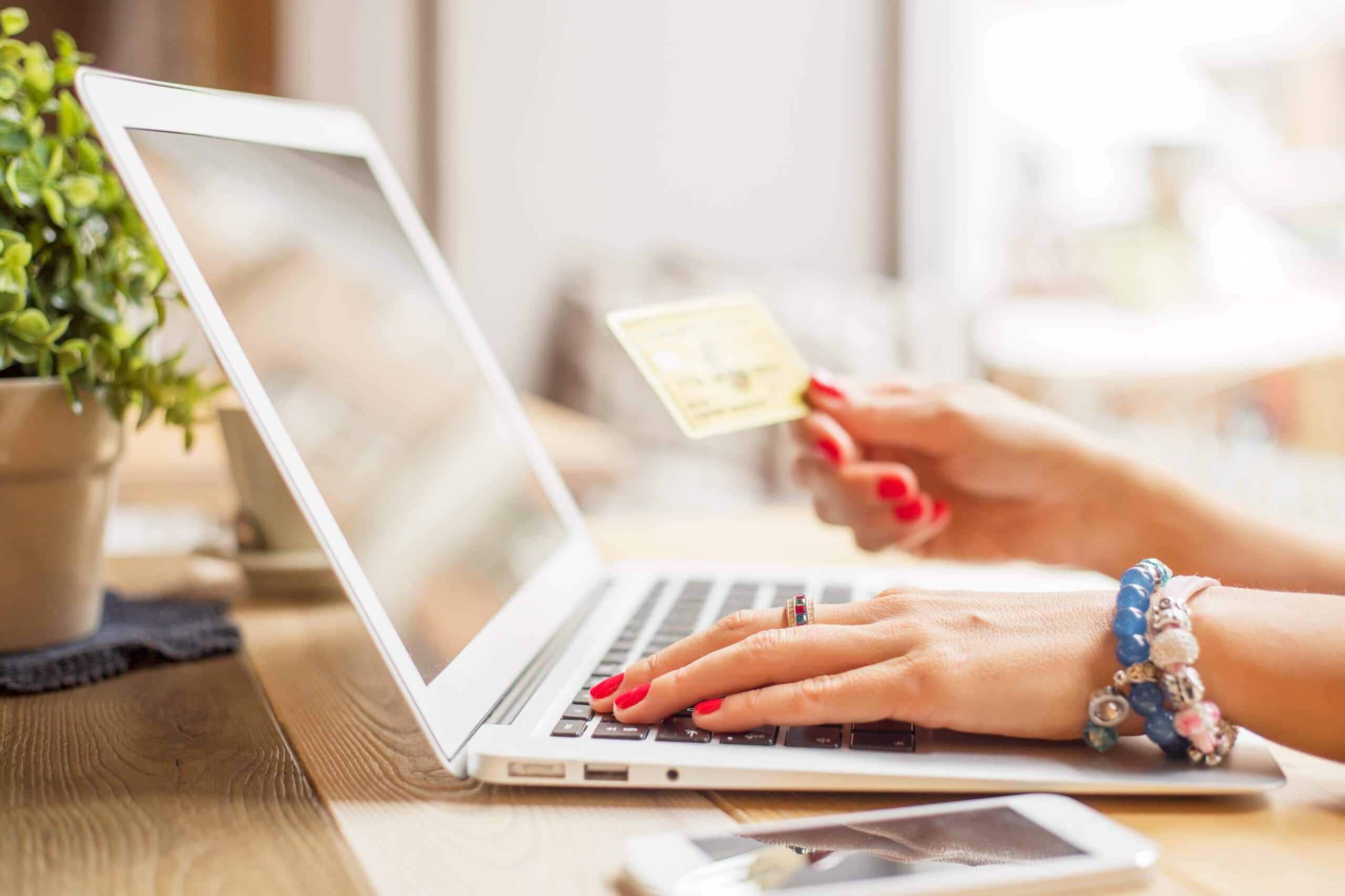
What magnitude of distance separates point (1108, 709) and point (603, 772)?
0.21 m

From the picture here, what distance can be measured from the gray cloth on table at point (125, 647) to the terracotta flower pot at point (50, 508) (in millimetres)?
21

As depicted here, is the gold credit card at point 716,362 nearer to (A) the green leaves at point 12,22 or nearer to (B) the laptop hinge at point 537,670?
(B) the laptop hinge at point 537,670

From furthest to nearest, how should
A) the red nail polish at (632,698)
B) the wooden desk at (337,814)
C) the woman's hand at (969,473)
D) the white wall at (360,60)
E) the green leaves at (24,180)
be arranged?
the white wall at (360,60)
the woman's hand at (969,473)
the green leaves at (24,180)
the red nail polish at (632,698)
the wooden desk at (337,814)

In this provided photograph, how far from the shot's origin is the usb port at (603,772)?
0.47 metres

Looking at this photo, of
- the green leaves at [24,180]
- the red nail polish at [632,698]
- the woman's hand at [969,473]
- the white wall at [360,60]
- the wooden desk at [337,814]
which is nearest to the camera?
→ the wooden desk at [337,814]

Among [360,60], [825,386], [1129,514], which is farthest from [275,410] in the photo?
[360,60]

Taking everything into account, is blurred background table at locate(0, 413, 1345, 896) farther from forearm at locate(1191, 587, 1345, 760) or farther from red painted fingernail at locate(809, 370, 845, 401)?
red painted fingernail at locate(809, 370, 845, 401)

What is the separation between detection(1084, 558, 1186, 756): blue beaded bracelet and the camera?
18.7 inches

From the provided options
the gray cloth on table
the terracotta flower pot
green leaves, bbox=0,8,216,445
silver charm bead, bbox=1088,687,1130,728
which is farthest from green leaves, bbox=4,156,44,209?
silver charm bead, bbox=1088,687,1130,728

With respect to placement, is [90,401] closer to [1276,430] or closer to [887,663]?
[887,663]

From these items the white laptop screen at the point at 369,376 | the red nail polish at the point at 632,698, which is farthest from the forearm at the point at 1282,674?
the white laptop screen at the point at 369,376

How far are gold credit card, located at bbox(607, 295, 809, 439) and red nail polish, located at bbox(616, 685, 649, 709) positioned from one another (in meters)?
0.26

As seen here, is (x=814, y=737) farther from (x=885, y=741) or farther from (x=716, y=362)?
(x=716, y=362)

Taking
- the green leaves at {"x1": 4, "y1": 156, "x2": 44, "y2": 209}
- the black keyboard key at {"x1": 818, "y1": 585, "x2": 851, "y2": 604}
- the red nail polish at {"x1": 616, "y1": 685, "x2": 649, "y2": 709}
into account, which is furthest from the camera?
the black keyboard key at {"x1": 818, "y1": 585, "x2": 851, "y2": 604}
